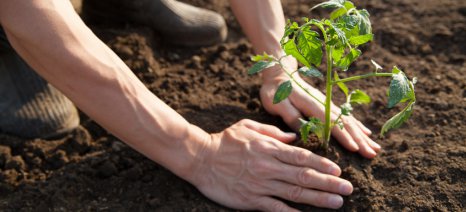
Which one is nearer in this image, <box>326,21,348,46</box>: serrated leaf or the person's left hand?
<box>326,21,348,46</box>: serrated leaf

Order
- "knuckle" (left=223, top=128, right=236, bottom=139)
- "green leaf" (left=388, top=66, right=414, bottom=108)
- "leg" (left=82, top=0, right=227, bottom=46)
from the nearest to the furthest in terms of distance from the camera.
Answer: "green leaf" (left=388, top=66, right=414, bottom=108), "knuckle" (left=223, top=128, right=236, bottom=139), "leg" (left=82, top=0, right=227, bottom=46)

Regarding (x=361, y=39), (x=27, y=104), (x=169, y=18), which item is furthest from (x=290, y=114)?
(x=27, y=104)

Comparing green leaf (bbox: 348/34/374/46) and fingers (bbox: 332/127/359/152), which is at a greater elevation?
green leaf (bbox: 348/34/374/46)

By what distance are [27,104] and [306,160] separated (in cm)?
124

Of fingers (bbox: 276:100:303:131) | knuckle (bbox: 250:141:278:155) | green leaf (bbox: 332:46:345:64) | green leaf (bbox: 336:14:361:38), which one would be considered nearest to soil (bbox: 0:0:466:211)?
fingers (bbox: 276:100:303:131)

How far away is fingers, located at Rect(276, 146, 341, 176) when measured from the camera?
1955 millimetres

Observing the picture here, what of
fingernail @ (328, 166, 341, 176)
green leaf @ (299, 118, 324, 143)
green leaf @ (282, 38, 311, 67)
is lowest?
fingernail @ (328, 166, 341, 176)

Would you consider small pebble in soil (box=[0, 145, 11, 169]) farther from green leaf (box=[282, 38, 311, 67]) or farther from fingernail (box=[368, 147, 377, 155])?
fingernail (box=[368, 147, 377, 155])

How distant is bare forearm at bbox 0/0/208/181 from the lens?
1743 mm

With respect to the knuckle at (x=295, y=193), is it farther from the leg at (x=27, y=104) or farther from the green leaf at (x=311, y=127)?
the leg at (x=27, y=104)

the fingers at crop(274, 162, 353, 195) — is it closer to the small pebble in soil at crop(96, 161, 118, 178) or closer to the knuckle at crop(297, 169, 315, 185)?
the knuckle at crop(297, 169, 315, 185)

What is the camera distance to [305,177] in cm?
192

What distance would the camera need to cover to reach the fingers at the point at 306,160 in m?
1.96

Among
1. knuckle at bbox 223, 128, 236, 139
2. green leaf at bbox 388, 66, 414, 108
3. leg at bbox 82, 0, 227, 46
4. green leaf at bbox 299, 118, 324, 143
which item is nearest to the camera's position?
green leaf at bbox 388, 66, 414, 108
